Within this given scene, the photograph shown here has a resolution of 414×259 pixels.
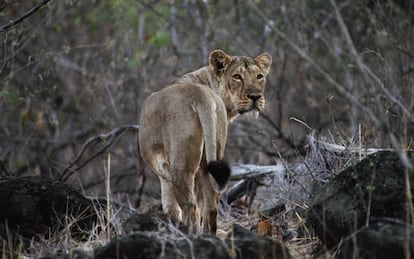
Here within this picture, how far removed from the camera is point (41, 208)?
16.9 ft

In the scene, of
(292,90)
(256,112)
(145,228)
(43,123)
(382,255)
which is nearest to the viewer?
(382,255)

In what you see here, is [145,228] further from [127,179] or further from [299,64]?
[299,64]

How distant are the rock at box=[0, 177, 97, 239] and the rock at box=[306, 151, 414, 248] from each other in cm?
160

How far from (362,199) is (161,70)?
24.9ft

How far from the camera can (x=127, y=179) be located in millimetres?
10859

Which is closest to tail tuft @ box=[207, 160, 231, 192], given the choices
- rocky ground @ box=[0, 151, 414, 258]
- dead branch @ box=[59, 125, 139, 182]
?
rocky ground @ box=[0, 151, 414, 258]

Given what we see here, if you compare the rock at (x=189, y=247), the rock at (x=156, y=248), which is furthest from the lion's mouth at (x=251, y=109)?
the rock at (x=156, y=248)

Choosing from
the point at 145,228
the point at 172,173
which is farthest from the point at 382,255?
the point at 172,173

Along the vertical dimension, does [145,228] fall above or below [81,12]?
below

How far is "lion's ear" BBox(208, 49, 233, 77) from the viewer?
21.2 ft

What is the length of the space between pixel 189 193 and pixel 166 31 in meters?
7.20

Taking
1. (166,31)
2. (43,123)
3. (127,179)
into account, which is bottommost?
(127,179)

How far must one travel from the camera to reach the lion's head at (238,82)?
6.27 meters

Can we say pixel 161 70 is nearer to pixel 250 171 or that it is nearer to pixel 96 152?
pixel 96 152
